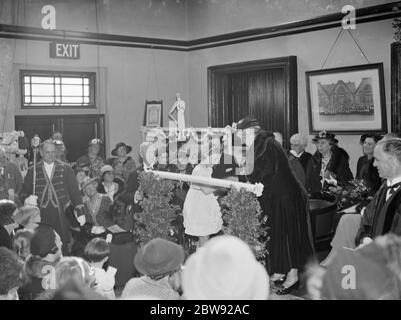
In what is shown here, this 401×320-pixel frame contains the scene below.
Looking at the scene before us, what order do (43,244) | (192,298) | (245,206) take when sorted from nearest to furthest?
(192,298) < (245,206) < (43,244)

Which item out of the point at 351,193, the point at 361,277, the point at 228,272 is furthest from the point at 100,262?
the point at 351,193

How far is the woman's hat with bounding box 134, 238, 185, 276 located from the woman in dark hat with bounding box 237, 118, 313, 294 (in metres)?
2.07

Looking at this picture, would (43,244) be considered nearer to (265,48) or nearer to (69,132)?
(69,132)

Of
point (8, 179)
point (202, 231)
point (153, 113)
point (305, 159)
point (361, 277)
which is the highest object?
point (153, 113)

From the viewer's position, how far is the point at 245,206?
12.8 feet

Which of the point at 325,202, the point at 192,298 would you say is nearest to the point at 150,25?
the point at 325,202

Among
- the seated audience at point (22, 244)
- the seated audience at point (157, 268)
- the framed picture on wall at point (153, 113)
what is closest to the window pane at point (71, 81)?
the framed picture on wall at point (153, 113)

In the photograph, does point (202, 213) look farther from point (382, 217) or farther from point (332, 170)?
point (332, 170)

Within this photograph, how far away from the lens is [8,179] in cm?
632

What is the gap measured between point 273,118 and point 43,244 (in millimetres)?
5696

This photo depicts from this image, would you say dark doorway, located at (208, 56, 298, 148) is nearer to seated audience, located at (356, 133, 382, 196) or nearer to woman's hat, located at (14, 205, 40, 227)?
seated audience, located at (356, 133, 382, 196)

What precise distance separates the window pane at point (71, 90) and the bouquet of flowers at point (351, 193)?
17.0 feet

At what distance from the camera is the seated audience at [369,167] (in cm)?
643

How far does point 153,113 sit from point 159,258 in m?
7.83
